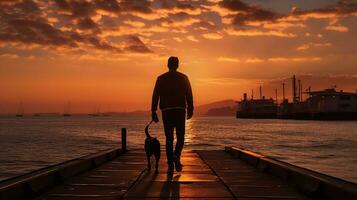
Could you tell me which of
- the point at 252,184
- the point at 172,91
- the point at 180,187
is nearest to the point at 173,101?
the point at 172,91

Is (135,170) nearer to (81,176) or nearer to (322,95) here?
(81,176)

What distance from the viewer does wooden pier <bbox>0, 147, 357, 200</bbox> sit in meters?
6.80

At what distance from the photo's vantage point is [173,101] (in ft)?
31.3

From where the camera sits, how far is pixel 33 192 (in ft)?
22.6

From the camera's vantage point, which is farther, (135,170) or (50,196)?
(135,170)

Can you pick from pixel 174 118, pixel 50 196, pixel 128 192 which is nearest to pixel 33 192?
pixel 50 196

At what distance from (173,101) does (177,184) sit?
1.95 metres

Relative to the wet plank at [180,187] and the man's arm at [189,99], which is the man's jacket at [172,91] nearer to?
the man's arm at [189,99]

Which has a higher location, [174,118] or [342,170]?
[174,118]

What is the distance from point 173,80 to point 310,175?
341 centimetres

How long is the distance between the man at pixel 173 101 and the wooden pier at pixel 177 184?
76 cm

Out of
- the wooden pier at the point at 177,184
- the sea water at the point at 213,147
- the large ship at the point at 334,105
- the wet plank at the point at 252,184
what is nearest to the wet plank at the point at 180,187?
the wooden pier at the point at 177,184

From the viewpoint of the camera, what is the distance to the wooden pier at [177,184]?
6.80 metres

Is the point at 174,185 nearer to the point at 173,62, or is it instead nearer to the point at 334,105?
the point at 173,62
